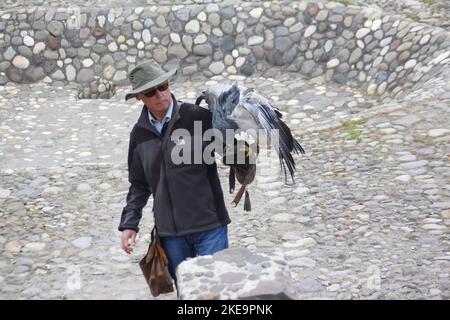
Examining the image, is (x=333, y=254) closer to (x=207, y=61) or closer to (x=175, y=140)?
(x=175, y=140)

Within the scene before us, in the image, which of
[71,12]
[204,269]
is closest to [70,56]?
[71,12]

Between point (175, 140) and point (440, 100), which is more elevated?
point (175, 140)

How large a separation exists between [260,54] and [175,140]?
672 cm

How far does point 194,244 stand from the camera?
13.3 feet

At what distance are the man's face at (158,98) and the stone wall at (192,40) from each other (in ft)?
20.5

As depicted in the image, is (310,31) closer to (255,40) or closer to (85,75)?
(255,40)

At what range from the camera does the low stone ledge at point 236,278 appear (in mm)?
3145

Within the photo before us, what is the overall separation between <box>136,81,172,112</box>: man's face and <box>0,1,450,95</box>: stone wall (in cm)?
625

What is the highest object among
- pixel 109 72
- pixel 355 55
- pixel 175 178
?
pixel 175 178

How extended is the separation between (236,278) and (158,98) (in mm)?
1152

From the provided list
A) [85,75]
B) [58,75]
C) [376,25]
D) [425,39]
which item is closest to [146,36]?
[85,75]

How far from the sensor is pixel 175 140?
12.8 ft

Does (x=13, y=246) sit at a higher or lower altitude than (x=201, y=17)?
lower
